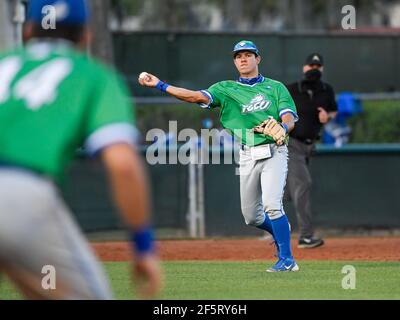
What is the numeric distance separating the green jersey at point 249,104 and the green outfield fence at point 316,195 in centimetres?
566

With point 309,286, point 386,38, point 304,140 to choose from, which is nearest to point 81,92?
point 309,286

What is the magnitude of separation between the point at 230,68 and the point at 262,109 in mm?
14530

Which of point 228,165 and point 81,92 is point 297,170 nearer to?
point 228,165

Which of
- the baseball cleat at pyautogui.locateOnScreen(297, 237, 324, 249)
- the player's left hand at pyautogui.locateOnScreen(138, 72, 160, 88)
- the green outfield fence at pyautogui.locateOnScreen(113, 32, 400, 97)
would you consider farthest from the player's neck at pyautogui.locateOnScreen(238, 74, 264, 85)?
the green outfield fence at pyautogui.locateOnScreen(113, 32, 400, 97)

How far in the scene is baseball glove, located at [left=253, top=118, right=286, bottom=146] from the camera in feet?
32.7

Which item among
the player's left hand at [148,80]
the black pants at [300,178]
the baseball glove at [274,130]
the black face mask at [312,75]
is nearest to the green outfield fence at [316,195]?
the black pants at [300,178]

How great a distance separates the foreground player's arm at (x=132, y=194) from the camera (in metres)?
4.09

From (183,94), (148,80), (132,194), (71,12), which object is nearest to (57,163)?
(132,194)

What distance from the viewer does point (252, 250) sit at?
13.7m

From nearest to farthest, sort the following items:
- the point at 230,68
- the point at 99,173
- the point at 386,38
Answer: the point at 99,173 < the point at 230,68 < the point at 386,38

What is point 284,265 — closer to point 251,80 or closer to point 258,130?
point 258,130

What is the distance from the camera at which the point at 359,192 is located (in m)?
16.2

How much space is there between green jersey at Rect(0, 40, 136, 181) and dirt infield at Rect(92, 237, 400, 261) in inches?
319

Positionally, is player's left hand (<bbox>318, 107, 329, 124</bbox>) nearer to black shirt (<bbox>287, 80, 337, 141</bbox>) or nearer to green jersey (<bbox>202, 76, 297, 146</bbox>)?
black shirt (<bbox>287, 80, 337, 141</bbox>)
